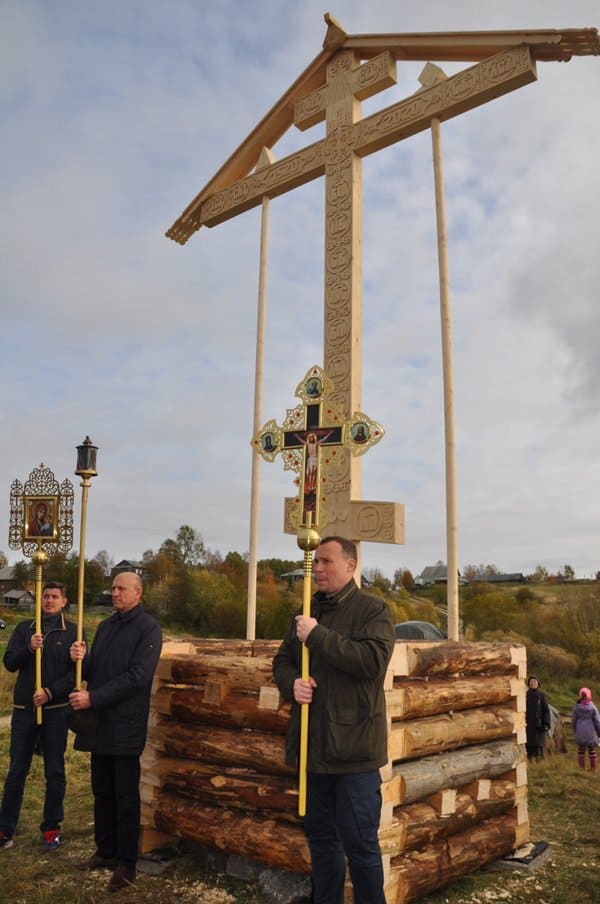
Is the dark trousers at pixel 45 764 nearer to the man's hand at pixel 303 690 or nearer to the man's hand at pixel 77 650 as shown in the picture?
the man's hand at pixel 77 650

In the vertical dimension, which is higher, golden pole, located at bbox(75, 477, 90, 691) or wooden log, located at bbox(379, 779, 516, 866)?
golden pole, located at bbox(75, 477, 90, 691)

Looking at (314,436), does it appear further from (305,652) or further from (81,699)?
(81,699)

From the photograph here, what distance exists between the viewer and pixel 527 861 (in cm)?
607

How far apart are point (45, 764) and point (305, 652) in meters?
3.32

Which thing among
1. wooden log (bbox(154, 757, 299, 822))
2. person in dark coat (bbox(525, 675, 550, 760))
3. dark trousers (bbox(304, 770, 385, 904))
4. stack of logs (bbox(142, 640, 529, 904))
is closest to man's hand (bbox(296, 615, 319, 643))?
dark trousers (bbox(304, 770, 385, 904))

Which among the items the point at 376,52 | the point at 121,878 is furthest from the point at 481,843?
Answer: the point at 376,52

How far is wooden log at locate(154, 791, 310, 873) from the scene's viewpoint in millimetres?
5113

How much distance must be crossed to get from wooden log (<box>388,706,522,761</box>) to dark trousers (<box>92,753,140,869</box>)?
74.4 inches

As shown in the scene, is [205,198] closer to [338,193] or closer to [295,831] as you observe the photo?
[338,193]

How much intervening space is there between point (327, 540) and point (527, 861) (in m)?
3.65

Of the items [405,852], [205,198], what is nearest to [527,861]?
[405,852]

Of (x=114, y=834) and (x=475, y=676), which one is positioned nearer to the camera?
(x=114, y=834)

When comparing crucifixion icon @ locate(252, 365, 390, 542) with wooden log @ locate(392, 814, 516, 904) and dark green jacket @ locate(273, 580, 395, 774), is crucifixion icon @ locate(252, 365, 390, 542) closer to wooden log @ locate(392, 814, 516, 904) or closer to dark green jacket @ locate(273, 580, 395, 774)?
dark green jacket @ locate(273, 580, 395, 774)

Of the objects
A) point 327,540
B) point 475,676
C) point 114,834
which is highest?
point 327,540
